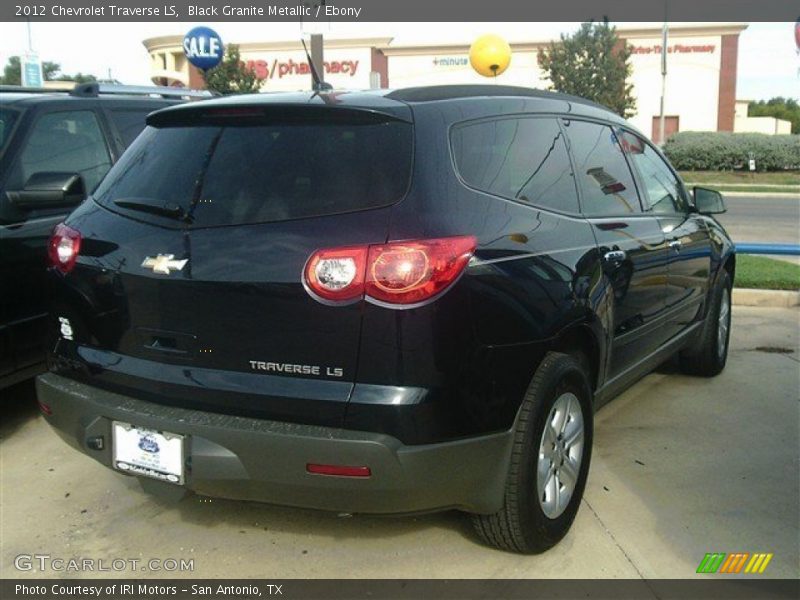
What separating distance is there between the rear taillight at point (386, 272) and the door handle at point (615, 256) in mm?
1210

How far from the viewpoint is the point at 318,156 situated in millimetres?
2781

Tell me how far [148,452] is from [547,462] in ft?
4.96

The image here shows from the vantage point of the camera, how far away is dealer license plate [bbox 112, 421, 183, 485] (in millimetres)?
2717

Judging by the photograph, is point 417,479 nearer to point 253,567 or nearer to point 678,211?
point 253,567

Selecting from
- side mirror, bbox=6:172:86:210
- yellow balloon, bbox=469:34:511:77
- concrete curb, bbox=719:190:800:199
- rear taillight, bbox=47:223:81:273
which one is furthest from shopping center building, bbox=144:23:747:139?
rear taillight, bbox=47:223:81:273

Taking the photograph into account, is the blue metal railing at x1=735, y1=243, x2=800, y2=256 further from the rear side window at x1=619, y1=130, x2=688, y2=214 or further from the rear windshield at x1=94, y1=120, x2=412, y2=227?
A: the rear windshield at x1=94, y1=120, x2=412, y2=227

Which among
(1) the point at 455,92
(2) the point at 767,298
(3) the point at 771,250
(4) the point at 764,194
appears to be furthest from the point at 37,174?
(4) the point at 764,194

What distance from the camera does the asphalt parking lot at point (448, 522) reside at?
307cm

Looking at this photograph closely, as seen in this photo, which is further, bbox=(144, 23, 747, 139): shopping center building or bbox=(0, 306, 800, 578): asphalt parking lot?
bbox=(144, 23, 747, 139): shopping center building

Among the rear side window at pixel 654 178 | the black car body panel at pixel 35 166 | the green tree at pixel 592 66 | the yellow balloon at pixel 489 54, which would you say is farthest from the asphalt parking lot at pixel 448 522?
the green tree at pixel 592 66

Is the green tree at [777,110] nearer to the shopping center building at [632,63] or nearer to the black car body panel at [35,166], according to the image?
the shopping center building at [632,63]

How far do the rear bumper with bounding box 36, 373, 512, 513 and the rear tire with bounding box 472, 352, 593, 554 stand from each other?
0.33 feet

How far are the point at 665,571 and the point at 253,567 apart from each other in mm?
1616

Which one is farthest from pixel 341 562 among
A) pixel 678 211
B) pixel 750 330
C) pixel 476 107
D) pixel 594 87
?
pixel 594 87
